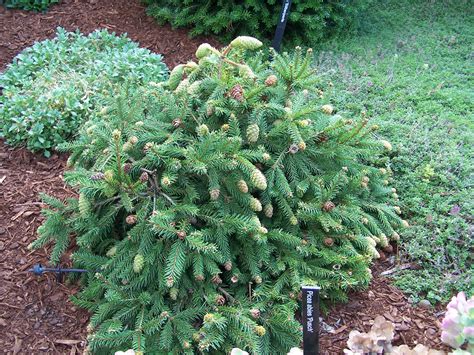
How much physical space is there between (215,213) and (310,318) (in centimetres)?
79

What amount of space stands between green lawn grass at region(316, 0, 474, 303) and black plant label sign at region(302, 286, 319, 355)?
1.06 meters

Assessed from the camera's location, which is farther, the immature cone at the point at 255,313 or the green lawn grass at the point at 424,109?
the green lawn grass at the point at 424,109

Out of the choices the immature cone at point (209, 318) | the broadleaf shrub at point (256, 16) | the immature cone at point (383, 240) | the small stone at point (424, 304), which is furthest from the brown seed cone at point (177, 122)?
the broadleaf shrub at point (256, 16)

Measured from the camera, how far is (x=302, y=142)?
8.96 ft

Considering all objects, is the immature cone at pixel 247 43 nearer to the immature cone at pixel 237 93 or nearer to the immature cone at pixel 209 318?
the immature cone at pixel 237 93

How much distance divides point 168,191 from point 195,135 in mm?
381

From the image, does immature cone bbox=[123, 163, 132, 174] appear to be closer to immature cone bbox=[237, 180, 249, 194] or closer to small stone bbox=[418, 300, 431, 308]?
immature cone bbox=[237, 180, 249, 194]

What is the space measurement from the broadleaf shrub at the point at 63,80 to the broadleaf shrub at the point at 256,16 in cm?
58

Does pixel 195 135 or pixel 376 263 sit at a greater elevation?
pixel 195 135

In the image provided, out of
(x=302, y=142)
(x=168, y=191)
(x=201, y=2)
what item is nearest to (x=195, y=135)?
(x=168, y=191)

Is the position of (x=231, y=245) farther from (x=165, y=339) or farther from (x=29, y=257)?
(x=29, y=257)

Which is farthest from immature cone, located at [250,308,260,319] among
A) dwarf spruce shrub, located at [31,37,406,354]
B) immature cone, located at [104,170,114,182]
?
immature cone, located at [104,170,114,182]

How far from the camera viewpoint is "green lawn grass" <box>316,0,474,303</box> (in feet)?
10.3

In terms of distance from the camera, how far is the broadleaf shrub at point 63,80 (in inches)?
146
